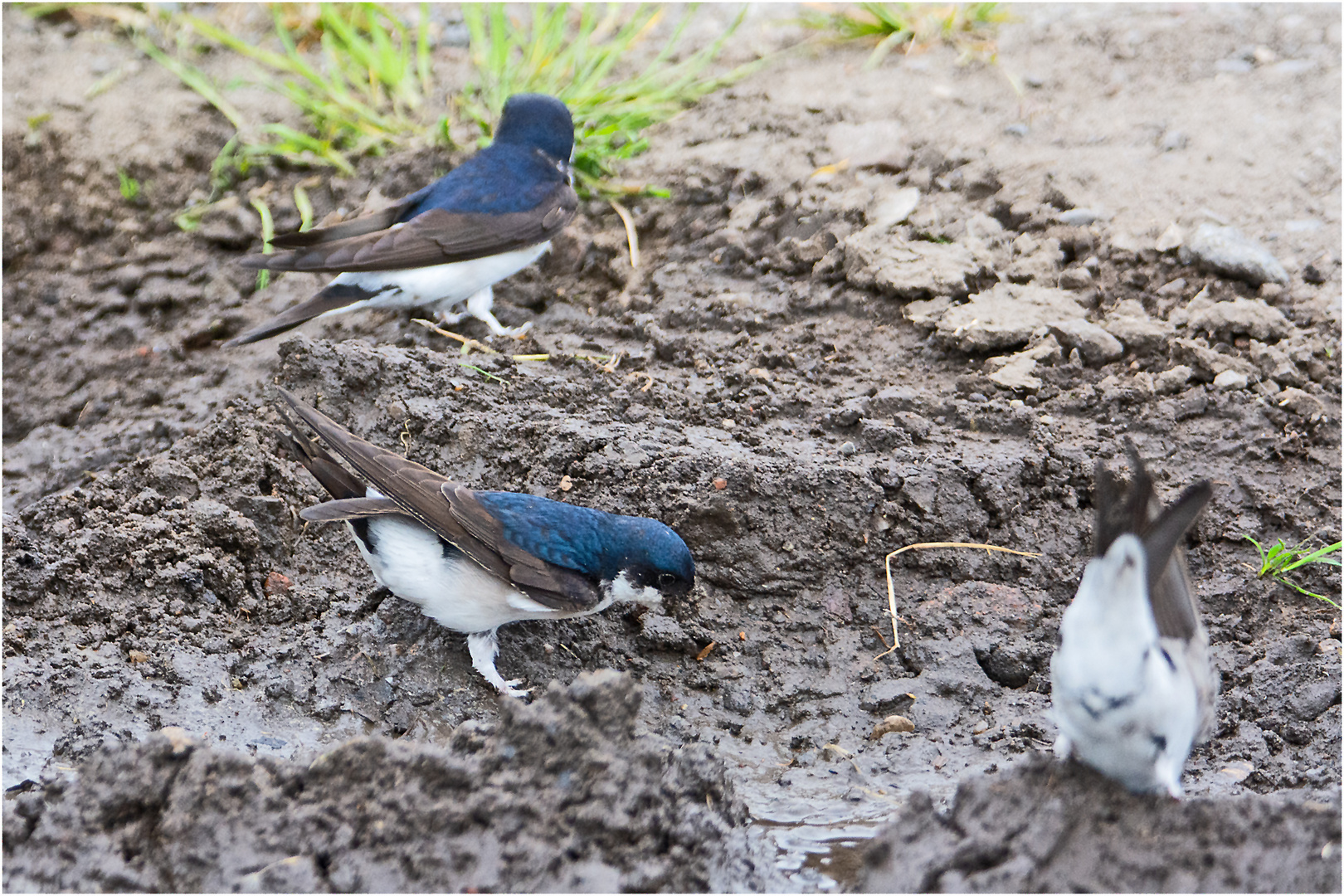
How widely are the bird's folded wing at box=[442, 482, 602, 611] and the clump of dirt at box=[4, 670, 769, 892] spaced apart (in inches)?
33.0

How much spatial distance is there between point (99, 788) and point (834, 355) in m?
3.07

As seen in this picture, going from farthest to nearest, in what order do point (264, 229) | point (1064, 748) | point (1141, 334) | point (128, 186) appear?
point (128, 186)
point (264, 229)
point (1141, 334)
point (1064, 748)

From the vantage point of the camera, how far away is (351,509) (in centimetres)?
371

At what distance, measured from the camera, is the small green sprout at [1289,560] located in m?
3.93

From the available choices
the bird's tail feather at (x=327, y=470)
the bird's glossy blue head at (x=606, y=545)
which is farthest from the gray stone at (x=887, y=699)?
the bird's tail feather at (x=327, y=470)

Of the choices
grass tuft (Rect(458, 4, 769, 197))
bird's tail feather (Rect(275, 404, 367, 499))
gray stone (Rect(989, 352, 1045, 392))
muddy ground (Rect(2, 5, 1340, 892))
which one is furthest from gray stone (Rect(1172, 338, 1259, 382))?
bird's tail feather (Rect(275, 404, 367, 499))

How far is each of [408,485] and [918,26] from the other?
4487 millimetres

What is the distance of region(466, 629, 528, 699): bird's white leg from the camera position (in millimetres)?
3703

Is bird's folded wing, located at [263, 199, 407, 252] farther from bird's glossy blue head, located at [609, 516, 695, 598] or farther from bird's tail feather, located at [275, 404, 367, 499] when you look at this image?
bird's glossy blue head, located at [609, 516, 695, 598]

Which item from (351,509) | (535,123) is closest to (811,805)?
(351,509)

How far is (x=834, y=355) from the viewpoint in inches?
185

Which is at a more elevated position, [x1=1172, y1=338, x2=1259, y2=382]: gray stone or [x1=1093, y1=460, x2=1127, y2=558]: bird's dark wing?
[x1=1093, y1=460, x2=1127, y2=558]: bird's dark wing

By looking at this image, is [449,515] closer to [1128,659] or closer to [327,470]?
[327,470]

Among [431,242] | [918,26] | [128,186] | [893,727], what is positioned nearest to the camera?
[893,727]
